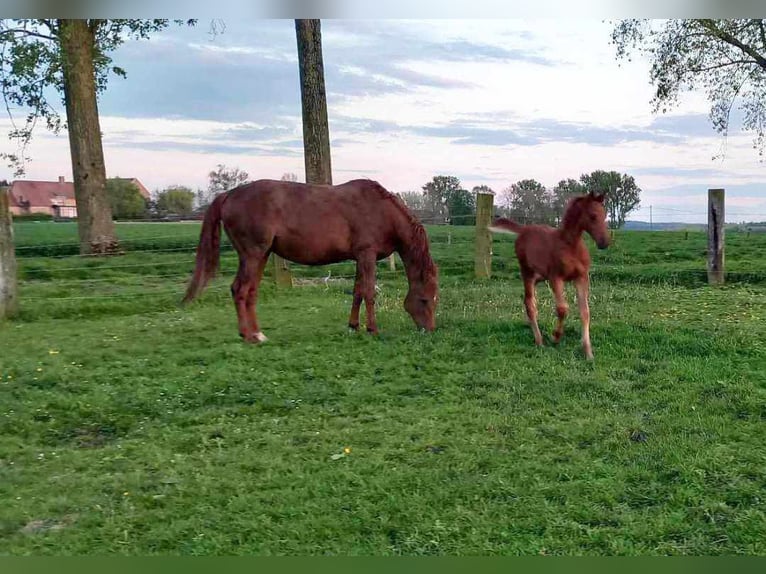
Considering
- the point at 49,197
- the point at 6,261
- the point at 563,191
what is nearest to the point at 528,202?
the point at 563,191

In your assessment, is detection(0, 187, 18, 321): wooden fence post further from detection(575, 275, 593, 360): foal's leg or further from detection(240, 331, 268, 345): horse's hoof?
detection(575, 275, 593, 360): foal's leg

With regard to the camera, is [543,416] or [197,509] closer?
[197,509]

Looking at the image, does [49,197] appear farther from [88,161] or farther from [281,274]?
[281,274]

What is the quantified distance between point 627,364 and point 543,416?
1600mm

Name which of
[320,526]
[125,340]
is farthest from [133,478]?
[125,340]

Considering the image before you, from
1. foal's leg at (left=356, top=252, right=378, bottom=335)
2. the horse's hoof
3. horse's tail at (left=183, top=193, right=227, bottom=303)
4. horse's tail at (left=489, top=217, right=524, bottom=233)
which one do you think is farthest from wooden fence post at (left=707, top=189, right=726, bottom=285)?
horse's tail at (left=183, top=193, right=227, bottom=303)

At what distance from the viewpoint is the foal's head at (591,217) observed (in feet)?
20.0

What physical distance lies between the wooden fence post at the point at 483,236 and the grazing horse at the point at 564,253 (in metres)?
5.11

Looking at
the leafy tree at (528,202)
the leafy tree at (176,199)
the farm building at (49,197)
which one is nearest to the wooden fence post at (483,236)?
the leafy tree at (528,202)

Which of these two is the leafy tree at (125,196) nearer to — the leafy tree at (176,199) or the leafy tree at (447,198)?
the leafy tree at (176,199)

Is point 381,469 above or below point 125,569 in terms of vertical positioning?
below

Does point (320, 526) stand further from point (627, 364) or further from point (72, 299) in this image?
point (72, 299)

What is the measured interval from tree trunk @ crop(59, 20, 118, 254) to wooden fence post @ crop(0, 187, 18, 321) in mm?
5173

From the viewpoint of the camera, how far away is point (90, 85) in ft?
46.1
